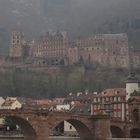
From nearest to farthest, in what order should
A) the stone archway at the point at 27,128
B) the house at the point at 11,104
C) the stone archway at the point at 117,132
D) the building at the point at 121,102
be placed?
the stone archway at the point at 27,128
the stone archway at the point at 117,132
the building at the point at 121,102
the house at the point at 11,104

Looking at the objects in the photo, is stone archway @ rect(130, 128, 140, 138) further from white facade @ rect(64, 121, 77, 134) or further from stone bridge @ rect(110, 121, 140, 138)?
white facade @ rect(64, 121, 77, 134)

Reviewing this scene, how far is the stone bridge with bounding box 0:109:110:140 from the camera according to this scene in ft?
237

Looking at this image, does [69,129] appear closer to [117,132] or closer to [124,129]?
[117,132]

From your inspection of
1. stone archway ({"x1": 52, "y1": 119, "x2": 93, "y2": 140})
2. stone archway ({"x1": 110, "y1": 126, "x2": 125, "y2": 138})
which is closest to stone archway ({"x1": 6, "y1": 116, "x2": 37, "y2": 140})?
stone archway ({"x1": 52, "y1": 119, "x2": 93, "y2": 140})

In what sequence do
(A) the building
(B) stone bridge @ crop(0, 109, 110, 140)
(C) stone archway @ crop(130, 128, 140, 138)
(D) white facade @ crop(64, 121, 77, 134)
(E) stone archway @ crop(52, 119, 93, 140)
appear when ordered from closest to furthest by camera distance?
(B) stone bridge @ crop(0, 109, 110, 140)
(E) stone archway @ crop(52, 119, 93, 140)
(C) stone archway @ crop(130, 128, 140, 138)
(A) the building
(D) white facade @ crop(64, 121, 77, 134)

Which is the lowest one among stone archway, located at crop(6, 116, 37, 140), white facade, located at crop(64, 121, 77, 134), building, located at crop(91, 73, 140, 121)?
stone archway, located at crop(6, 116, 37, 140)

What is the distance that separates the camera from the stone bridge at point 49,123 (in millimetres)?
72125

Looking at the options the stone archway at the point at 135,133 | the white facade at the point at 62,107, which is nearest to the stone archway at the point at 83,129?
the stone archway at the point at 135,133

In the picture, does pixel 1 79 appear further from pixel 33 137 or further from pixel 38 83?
pixel 33 137

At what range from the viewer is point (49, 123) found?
7581 centimetres

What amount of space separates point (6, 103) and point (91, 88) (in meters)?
53.0

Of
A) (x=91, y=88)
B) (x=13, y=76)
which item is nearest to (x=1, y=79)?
→ (x=13, y=76)

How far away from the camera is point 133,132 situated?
9769cm

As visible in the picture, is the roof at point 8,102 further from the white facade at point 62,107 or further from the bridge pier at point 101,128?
the bridge pier at point 101,128
